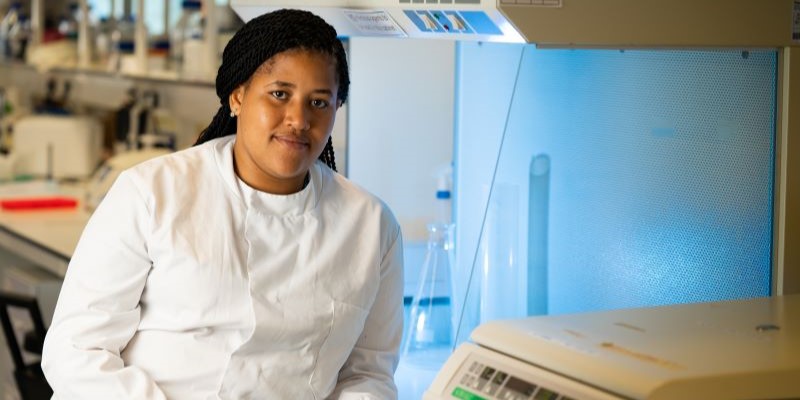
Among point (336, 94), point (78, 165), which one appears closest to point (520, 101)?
point (336, 94)

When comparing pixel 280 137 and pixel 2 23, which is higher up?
pixel 2 23

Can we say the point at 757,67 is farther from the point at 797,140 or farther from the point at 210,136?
the point at 210,136

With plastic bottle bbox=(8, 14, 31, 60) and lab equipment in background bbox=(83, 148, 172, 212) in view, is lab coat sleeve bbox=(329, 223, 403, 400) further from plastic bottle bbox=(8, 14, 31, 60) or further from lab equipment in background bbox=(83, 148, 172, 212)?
plastic bottle bbox=(8, 14, 31, 60)

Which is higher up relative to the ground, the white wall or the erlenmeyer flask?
the white wall

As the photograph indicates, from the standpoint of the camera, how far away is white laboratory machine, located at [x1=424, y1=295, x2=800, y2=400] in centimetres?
124

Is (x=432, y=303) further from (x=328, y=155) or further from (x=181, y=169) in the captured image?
(x=181, y=169)

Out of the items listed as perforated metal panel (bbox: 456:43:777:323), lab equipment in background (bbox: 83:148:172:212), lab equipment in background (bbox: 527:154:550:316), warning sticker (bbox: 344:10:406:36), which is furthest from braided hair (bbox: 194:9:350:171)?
lab equipment in background (bbox: 83:148:172:212)

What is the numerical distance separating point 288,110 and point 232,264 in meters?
0.22

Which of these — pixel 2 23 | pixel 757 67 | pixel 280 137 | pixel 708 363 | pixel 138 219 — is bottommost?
pixel 708 363

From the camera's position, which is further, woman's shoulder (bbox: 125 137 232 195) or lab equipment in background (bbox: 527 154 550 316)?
lab equipment in background (bbox: 527 154 550 316)

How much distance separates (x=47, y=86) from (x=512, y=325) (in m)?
5.33

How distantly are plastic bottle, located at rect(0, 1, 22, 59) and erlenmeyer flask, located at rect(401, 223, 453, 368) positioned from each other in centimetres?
499

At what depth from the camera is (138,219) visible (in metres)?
1.52

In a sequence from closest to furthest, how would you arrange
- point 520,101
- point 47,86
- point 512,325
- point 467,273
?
1. point 512,325
2. point 520,101
3. point 467,273
4. point 47,86
